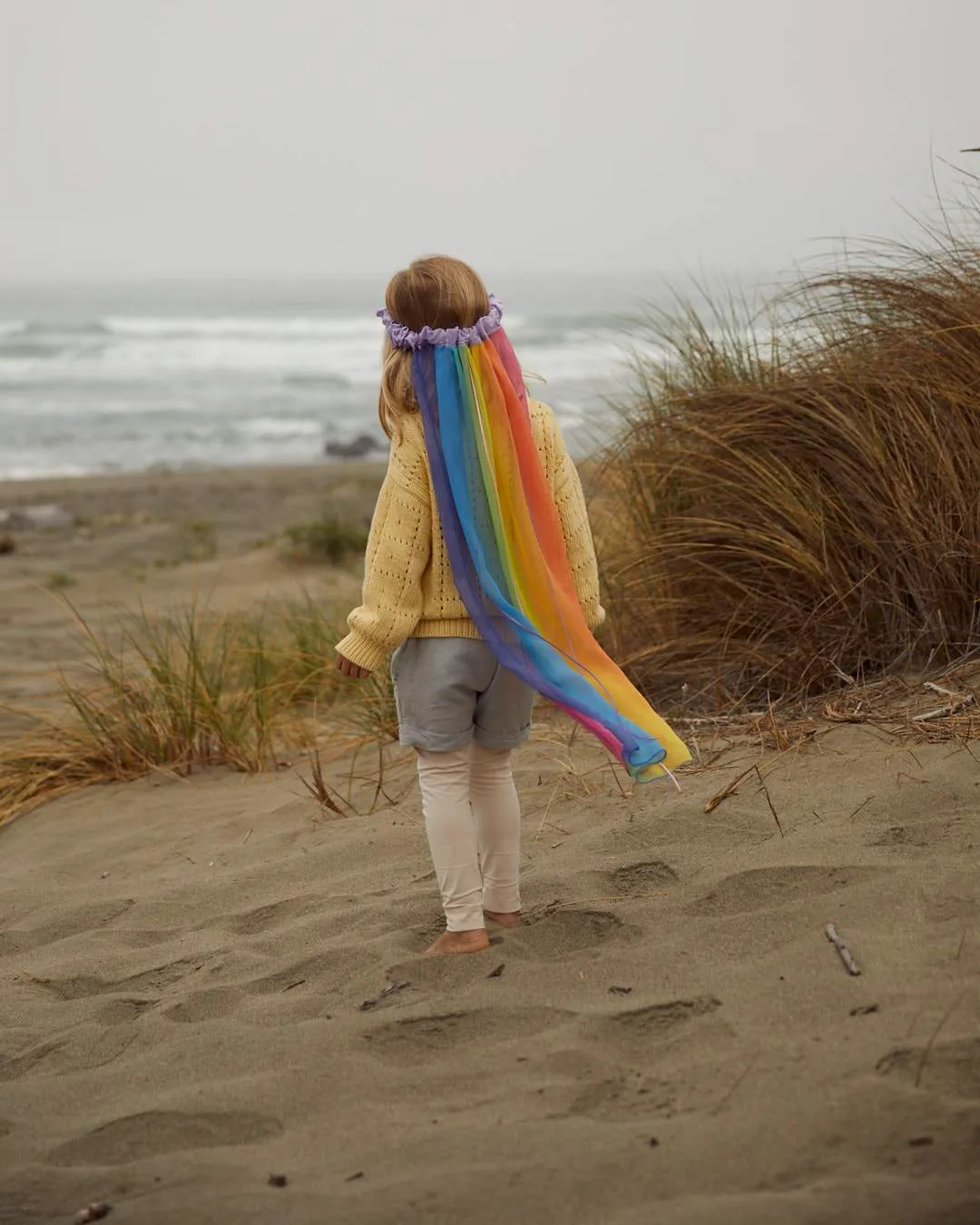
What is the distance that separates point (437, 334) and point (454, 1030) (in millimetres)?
1498

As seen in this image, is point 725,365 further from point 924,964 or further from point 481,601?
point 924,964

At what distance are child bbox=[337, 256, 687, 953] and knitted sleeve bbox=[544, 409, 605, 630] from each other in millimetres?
48

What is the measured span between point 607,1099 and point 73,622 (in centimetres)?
676

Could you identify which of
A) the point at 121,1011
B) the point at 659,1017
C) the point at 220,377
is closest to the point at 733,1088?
the point at 659,1017

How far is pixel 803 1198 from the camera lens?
1844mm

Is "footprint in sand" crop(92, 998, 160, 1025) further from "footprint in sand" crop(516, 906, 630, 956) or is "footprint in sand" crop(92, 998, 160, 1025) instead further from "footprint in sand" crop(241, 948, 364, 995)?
"footprint in sand" crop(516, 906, 630, 956)

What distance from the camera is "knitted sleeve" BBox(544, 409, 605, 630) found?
122 inches

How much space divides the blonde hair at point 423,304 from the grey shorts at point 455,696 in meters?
0.51

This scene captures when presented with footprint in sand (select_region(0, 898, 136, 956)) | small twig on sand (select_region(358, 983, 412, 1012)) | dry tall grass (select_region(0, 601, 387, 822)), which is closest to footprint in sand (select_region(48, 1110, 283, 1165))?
small twig on sand (select_region(358, 983, 412, 1012))

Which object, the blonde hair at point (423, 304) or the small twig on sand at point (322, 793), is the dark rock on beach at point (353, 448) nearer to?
the small twig on sand at point (322, 793)

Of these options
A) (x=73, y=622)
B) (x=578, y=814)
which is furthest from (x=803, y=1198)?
(x=73, y=622)

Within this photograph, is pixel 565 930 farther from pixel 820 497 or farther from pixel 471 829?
pixel 820 497

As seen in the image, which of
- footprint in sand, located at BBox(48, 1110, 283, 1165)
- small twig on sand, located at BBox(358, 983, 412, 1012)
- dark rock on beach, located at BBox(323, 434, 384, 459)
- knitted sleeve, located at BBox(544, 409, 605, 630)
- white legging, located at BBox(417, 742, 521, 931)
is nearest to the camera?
footprint in sand, located at BBox(48, 1110, 283, 1165)

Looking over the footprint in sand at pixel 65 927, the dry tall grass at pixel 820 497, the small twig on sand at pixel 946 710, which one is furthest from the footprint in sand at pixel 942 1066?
the footprint in sand at pixel 65 927
